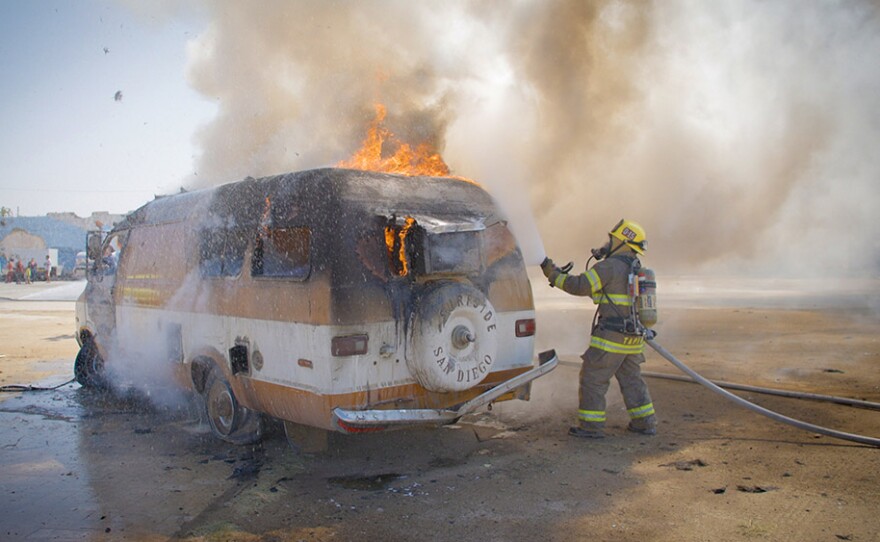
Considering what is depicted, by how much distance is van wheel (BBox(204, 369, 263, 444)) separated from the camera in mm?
5660

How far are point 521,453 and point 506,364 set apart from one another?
740mm

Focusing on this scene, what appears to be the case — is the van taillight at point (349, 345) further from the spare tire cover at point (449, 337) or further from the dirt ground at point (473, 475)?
the dirt ground at point (473, 475)

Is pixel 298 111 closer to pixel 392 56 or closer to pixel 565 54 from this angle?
pixel 392 56

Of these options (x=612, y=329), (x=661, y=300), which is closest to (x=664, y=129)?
(x=661, y=300)

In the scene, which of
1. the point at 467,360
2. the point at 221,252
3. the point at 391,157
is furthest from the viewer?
the point at 391,157

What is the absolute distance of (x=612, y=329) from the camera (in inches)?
235

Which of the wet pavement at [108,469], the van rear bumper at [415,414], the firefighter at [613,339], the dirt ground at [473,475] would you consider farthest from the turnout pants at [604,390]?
the wet pavement at [108,469]

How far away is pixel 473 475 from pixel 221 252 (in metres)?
2.83

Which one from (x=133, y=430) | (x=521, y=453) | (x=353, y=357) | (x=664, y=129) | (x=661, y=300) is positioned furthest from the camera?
(x=661, y=300)

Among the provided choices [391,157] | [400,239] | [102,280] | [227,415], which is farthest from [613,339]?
[102,280]

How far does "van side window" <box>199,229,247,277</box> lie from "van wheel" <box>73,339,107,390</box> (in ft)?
10.1

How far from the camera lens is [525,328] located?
19.0 feet

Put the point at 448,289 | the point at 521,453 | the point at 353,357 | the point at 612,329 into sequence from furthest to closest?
the point at 612,329 < the point at 521,453 < the point at 448,289 < the point at 353,357

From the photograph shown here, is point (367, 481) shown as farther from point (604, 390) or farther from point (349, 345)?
point (604, 390)
